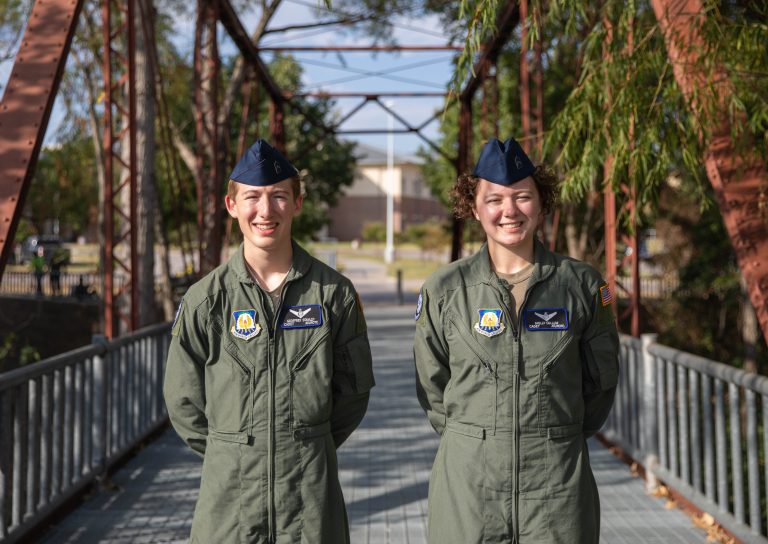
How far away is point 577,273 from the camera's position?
3061 mm

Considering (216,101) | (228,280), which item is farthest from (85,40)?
(228,280)

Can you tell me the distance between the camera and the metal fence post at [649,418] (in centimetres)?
620

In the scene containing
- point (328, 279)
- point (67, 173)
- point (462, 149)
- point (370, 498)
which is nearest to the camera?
point (328, 279)

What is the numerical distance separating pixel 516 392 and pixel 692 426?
302cm

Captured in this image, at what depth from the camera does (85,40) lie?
1316 centimetres

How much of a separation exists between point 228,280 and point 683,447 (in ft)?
11.7

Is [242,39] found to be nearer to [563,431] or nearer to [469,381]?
[469,381]

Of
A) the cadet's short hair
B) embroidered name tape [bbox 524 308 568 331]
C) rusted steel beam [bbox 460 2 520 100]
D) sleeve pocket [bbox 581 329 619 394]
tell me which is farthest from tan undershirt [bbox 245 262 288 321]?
rusted steel beam [bbox 460 2 520 100]

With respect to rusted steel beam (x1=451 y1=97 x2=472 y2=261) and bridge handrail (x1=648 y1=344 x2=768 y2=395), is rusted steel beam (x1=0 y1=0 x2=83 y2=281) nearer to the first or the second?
bridge handrail (x1=648 y1=344 x2=768 y2=395)

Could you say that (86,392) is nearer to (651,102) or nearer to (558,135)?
(558,135)

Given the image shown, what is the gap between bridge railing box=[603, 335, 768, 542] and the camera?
466 centimetres

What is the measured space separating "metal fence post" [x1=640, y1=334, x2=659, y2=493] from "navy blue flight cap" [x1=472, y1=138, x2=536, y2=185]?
3.61 m

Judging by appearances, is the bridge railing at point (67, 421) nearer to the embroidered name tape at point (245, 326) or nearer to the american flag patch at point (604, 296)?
the embroidered name tape at point (245, 326)

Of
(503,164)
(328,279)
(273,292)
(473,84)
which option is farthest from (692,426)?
(473,84)
